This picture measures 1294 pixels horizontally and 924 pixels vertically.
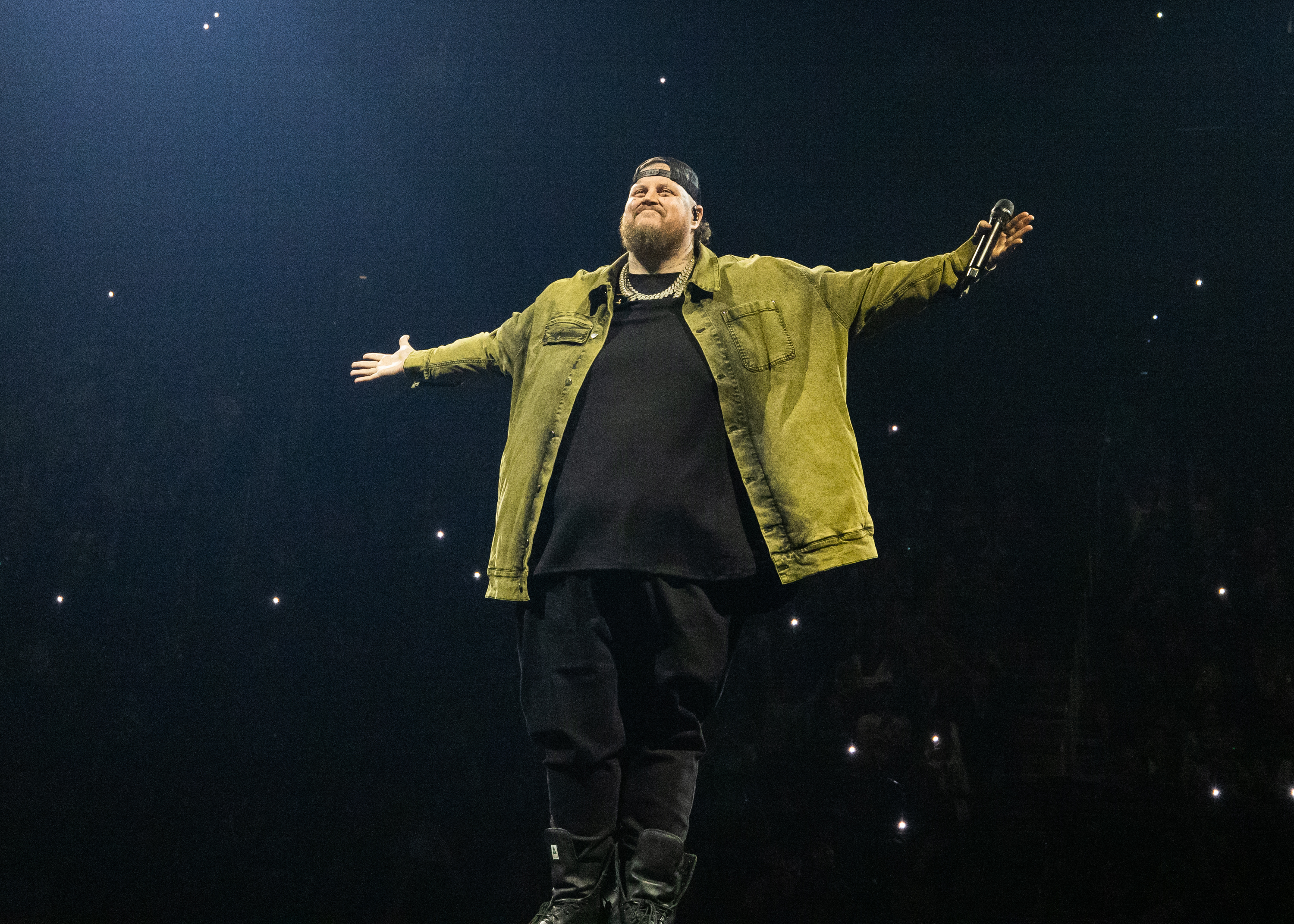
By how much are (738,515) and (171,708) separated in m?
1.90

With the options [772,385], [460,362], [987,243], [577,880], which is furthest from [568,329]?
[577,880]

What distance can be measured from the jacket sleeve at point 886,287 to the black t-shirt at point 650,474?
1.01 ft

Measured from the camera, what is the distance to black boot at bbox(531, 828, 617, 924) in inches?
63.8

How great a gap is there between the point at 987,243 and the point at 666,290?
648 mm

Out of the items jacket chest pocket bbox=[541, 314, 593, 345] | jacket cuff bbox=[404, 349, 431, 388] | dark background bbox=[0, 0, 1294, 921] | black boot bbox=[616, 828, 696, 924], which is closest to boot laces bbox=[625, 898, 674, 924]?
black boot bbox=[616, 828, 696, 924]

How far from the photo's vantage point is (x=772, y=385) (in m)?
1.83

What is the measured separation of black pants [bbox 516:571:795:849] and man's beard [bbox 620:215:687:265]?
0.71 meters

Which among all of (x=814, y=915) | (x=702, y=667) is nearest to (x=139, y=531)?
(x=702, y=667)

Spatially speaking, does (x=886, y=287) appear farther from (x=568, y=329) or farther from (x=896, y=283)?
(x=568, y=329)

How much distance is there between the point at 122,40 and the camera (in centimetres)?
298

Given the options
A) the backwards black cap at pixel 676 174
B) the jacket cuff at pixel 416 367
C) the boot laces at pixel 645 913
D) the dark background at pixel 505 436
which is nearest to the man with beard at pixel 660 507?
the boot laces at pixel 645 913

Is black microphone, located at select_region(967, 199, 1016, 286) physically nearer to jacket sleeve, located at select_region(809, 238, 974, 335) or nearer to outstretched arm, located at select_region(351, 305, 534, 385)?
jacket sleeve, located at select_region(809, 238, 974, 335)

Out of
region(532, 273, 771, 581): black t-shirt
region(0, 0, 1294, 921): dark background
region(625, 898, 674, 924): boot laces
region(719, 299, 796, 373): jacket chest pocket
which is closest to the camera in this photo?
region(625, 898, 674, 924): boot laces

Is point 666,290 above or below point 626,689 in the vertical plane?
above
